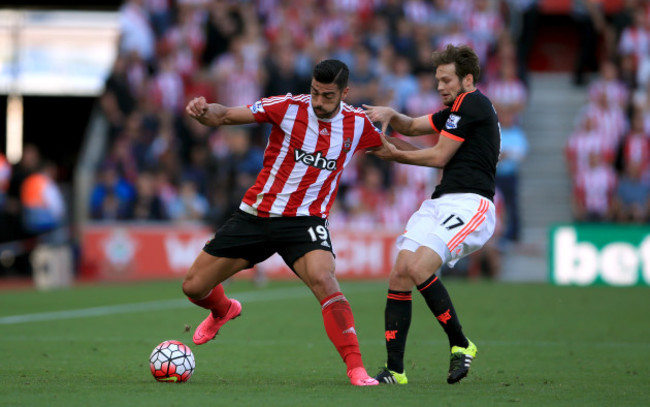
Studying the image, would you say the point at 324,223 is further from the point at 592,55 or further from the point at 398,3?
the point at 592,55

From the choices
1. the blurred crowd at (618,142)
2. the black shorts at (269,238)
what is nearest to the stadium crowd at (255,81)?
the blurred crowd at (618,142)

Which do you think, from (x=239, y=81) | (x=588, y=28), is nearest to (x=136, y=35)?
(x=239, y=81)

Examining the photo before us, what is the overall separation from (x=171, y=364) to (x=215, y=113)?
1652 millimetres

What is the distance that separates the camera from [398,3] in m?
21.0

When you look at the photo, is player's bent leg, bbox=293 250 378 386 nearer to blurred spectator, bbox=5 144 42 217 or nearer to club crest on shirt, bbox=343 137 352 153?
club crest on shirt, bbox=343 137 352 153

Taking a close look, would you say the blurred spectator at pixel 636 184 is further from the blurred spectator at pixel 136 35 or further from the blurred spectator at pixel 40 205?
the blurred spectator at pixel 40 205

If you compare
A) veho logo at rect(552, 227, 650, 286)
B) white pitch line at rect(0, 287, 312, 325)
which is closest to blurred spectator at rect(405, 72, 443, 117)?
veho logo at rect(552, 227, 650, 286)

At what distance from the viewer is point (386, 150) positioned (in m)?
7.18

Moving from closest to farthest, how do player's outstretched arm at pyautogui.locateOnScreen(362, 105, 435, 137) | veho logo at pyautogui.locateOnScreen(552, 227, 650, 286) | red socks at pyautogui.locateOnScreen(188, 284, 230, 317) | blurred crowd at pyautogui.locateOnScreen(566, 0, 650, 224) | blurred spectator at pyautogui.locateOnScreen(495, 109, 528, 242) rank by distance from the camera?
player's outstretched arm at pyautogui.locateOnScreen(362, 105, 435, 137) → red socks at pyautogui.locateOnScreen(188, 284, 230, 317) → veho logo at pyautogui.locateOnScreen(552, 227, 650, 286) → blurred spectator at pyautogui.locateOnScreen(495, 109, 528, 242) → blurred crowd at pyautogui.locateOnScreen(566, 0, 650, 224)

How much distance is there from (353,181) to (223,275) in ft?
38.3

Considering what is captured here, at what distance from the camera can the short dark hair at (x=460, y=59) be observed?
7.09 meters

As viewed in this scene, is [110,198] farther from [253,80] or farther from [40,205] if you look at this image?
[253,80]

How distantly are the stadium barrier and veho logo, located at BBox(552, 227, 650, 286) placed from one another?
107 inches

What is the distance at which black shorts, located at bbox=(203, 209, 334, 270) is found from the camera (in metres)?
7.05
